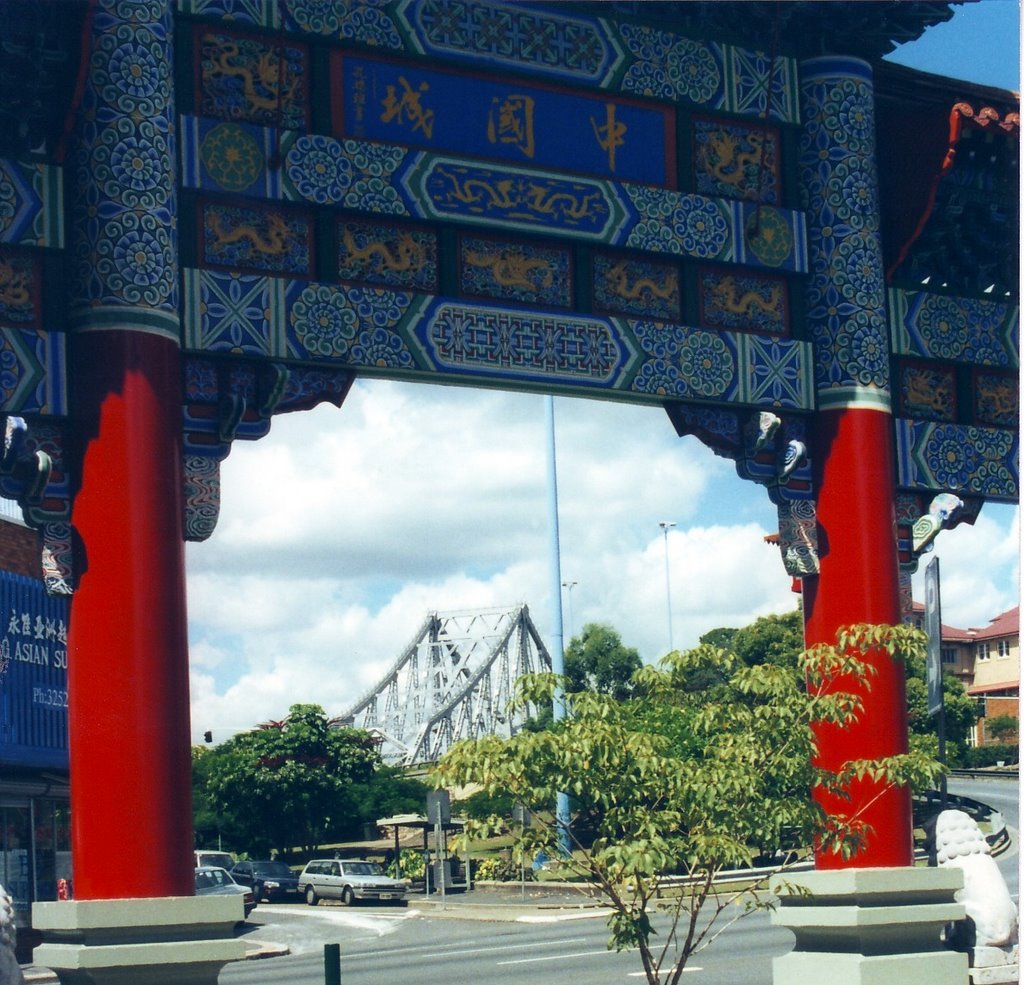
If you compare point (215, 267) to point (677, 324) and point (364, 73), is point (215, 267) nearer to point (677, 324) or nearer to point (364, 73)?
point (364, 73)

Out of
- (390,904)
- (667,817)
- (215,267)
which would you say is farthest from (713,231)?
(390,904)

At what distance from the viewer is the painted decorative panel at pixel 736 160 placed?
13.9 metres

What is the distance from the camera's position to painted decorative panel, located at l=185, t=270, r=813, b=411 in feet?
38.7

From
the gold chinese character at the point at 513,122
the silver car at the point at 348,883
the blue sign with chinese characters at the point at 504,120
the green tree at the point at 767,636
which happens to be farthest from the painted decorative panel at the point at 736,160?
the green tree at the point at 767,636

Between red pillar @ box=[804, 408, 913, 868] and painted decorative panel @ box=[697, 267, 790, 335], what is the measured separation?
0.89 m

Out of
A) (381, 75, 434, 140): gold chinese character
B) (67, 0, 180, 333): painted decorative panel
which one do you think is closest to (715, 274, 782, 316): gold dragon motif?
(381, 75, 434, 140): gold chinese character

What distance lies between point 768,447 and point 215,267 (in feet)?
15.6

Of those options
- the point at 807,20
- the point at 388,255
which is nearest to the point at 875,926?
the point at 388,255

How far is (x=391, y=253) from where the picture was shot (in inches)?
495

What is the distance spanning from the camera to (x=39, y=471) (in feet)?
35.0

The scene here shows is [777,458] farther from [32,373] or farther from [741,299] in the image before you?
[32,373]

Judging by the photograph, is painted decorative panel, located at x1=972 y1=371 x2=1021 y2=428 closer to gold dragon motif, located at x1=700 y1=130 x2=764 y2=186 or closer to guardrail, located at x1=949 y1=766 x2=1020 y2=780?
gold dragon motif, located at x1=700 y1=130 x2=764 y2=186

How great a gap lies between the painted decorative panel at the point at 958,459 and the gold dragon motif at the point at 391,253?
184 inches

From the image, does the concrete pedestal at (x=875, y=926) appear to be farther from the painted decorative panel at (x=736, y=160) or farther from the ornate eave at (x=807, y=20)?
the ornate eave at (x=807, y=20)
